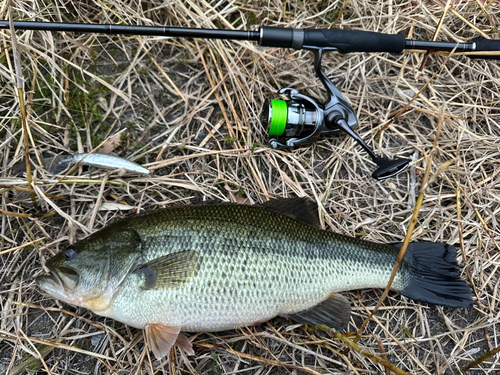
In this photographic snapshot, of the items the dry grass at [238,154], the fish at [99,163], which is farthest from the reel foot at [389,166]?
the fish at [99,163]

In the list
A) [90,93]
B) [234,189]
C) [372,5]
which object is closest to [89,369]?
[234,189]

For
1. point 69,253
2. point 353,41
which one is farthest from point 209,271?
point 353,41

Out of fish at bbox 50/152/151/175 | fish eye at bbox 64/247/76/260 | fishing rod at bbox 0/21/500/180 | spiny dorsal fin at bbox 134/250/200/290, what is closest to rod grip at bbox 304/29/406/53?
fishing rod at bbox 0/21/500/180

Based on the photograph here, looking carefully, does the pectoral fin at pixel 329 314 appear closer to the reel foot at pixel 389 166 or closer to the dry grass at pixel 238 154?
the dry grass at pixel 238 154

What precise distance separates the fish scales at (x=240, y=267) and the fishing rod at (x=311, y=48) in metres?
0.73

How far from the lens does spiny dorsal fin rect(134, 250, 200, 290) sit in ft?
7.44

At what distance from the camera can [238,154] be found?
2.97 meters

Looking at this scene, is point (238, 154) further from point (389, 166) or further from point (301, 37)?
point (389, 166)

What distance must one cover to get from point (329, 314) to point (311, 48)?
2050 mm

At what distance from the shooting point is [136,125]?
3025 mm

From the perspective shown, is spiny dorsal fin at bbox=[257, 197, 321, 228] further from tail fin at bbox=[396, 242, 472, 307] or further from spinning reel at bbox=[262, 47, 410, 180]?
→ tail fin at bbox=[396, 242, 472, 307]

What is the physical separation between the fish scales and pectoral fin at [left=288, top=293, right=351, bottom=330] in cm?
8

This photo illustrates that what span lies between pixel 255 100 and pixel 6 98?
216cm

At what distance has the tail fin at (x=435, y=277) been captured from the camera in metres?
2.71
